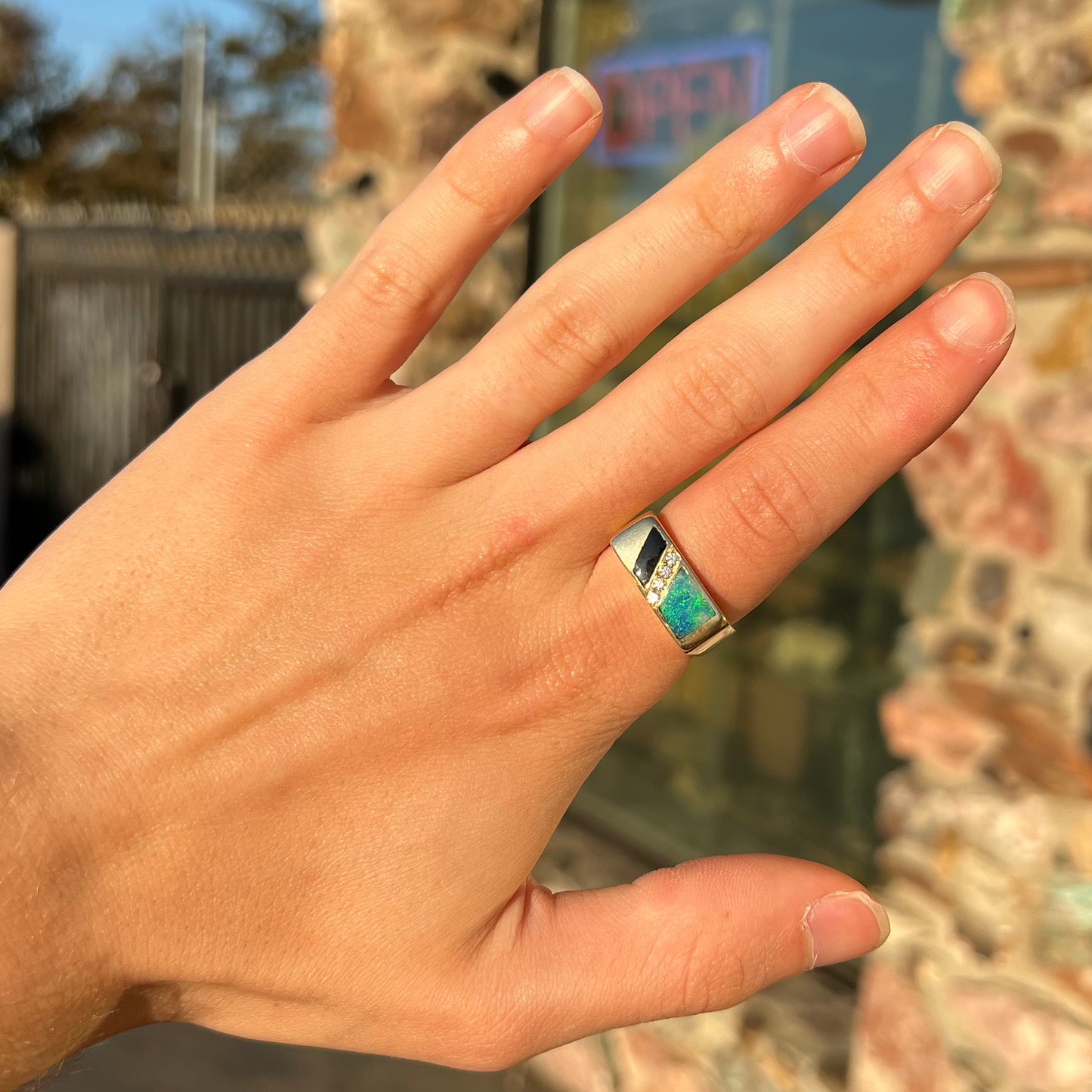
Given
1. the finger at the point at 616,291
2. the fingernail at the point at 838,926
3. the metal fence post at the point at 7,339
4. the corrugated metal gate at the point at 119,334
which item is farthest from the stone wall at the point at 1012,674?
the metal fence post at the point at 7,339

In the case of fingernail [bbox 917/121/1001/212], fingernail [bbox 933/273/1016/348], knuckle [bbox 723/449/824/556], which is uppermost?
fingernail [bbox 917/121/1001/212]

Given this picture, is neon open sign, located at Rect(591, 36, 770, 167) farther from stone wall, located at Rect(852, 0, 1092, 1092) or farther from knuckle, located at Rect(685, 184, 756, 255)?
knuckle, located at Rect(685, 184, 756, 255)

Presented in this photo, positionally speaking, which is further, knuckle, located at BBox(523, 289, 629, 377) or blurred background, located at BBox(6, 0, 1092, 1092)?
blurred background, located at BBox(6, 0, 1092, 1092)

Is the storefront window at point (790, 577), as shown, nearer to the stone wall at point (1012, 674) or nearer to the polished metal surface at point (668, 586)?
the stone wall at point (1012, 674)

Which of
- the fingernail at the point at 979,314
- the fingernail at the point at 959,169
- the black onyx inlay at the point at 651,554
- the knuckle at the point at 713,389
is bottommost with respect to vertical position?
the black onyx inlay at the point at 651,554

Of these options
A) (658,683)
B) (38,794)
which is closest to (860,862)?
(658,683)

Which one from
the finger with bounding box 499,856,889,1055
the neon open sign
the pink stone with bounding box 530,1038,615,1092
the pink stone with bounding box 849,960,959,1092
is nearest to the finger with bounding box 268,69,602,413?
the finger with bounding box 499,856,889,1055

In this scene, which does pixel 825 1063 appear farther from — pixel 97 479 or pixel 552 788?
pixel 97 479
